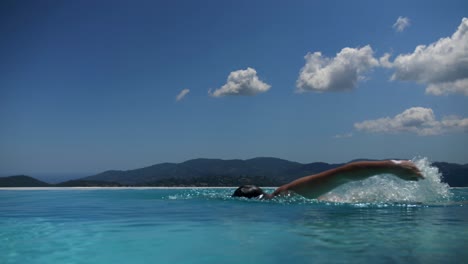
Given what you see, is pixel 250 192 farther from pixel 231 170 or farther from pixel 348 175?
pixel 231 170

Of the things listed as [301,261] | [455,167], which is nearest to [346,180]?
[301,261]

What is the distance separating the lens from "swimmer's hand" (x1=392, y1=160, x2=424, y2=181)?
38.0 ft

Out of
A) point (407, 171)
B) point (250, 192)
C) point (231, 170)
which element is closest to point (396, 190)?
point (407, 171)

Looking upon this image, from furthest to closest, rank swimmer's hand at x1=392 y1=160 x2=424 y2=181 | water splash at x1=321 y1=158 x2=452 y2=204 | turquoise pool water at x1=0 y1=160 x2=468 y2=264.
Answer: water splash at x1=321 y1=158 x2=452 y2=204 → swimmer's hand at x1=392 y1=160 x2=424 y2=181 → turquoise pool water at x1=0 y1=160 x2=468 y2=264

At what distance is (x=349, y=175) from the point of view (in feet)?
40.1

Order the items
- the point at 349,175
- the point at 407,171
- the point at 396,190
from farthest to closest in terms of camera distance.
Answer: the point at 396,190 < the point at 349,175 < the point at 407,171

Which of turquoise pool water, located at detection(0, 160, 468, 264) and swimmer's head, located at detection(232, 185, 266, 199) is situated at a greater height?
swimmer's head, located at detection(232, 185, 266, 199)

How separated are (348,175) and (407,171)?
1.61 meters

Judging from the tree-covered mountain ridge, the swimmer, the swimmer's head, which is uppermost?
the tree-covered mountain ridge

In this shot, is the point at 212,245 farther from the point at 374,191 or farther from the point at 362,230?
the point at 374,191

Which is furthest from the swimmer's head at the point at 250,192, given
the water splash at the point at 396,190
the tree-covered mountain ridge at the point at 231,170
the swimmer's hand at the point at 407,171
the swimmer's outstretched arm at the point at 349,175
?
the tree-covered mountain ridge at the point at 231,170

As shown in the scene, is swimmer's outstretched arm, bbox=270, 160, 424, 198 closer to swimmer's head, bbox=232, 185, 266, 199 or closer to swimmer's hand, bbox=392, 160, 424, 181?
swimmer's hand, bbox=392, 160, 424, 181

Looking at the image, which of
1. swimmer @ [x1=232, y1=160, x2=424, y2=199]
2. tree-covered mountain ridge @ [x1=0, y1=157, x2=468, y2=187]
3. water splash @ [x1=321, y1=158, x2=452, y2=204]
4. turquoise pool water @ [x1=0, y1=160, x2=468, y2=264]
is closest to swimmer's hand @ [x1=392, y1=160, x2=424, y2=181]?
swimmer @ [x1=232, y1=160, x2=424, y2=199]

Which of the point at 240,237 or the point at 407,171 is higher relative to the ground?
the point at 407,171
